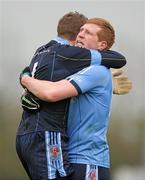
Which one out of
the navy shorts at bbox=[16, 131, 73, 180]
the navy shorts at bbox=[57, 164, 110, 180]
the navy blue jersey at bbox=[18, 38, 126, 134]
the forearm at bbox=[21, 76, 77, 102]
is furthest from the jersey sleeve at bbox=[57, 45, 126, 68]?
the navy shorts at bbox=[57, 164, 110, 180]

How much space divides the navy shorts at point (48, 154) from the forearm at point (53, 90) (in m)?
0.16

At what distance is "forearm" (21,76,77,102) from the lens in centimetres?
233

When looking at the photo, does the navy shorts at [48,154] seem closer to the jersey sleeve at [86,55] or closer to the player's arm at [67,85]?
the player's arm at [67,85]

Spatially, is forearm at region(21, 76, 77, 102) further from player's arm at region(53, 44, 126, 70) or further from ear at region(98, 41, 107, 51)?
ear at region(98, 41, 107, 51)

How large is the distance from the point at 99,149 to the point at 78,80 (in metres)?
0.33

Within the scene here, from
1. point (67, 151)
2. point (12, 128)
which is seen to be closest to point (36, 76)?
point (67, 151)

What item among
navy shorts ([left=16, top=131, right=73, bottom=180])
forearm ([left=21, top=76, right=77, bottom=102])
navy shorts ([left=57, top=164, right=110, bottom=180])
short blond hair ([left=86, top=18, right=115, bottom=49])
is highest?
short blond hair ([left=86, top=18, right=115, bottom=49])

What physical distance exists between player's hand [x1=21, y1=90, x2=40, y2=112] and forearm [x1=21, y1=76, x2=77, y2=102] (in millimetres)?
43

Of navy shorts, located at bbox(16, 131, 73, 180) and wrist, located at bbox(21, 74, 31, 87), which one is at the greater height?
wrist, located at bbox(21, 74, 31, 87)

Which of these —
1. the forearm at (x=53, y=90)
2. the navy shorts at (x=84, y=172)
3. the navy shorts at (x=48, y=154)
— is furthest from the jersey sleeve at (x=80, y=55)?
the navy shorts at (x=84, y=172)

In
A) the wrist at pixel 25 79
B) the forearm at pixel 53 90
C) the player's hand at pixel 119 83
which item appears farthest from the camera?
the player's hand at pixel 119 83

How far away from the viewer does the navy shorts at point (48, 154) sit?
2.38 metres

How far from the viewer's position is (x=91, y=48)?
2527 mm

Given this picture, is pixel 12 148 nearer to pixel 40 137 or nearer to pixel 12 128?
pixel 12 128
